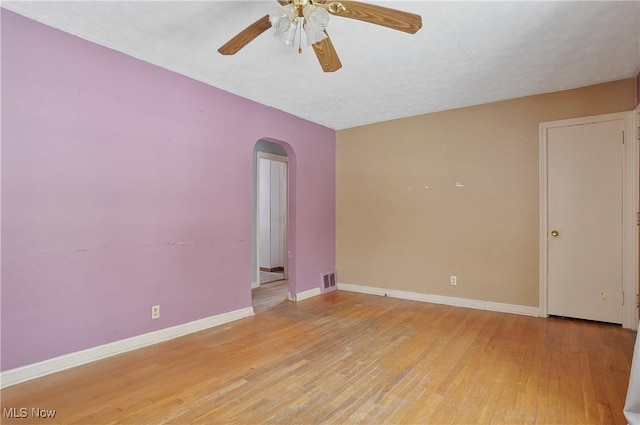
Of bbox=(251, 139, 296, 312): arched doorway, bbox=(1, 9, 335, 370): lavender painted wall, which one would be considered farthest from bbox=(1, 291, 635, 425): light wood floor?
bbox=(251, 139, 296, 312): arched doorway

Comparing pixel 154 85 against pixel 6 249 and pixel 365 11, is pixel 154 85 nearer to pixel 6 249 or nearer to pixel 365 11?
pixel 6 249

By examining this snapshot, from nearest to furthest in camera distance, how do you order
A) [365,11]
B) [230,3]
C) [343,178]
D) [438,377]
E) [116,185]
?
1. [365,11]
2. [230,3]
3. [438,377]
4. [116,185]
5. [343,178]

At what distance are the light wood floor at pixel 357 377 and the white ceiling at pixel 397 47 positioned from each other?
2526 mm

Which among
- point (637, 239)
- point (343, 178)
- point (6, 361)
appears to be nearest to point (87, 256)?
point (6, 361)

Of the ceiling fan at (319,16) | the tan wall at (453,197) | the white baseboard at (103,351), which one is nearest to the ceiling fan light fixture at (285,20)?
the ceiling fan at (319,16)

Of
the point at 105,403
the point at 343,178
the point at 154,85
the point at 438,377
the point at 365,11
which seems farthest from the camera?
the point at 343,178

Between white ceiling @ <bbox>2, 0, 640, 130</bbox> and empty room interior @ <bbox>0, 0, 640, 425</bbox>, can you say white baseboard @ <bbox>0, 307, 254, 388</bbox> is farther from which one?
white ceiling @ <bbox>2, 0, 640, 130</bbox>

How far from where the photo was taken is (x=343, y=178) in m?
5.39

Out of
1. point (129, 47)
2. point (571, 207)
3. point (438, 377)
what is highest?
point (129, 47)

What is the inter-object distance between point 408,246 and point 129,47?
390 centimetres

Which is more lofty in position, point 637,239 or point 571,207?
point 571,207

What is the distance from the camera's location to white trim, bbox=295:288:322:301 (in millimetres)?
4650

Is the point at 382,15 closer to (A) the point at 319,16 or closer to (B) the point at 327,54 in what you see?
(A) the point at 319,16

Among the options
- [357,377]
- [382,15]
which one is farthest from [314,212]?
[382,15]
